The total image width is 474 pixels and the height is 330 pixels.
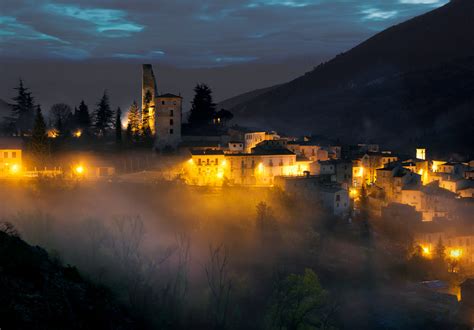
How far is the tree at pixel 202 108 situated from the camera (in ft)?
181

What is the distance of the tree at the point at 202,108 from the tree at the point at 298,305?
2705cm

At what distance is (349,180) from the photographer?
45781 mm

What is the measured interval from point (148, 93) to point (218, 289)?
25.4 metres

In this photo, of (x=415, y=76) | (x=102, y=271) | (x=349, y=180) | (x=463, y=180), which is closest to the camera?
(x=102, y=271)

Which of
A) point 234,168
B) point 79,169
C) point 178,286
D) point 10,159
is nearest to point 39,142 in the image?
point 10,159

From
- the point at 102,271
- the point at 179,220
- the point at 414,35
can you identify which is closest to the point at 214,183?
the point at 179,220

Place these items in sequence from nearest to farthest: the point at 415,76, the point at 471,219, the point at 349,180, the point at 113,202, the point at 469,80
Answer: the point at 113,202 → the point at 471,219 → the point at 349,180 → the point at 469,80 → the point at 415,76

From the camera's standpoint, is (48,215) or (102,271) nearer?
(102,271)

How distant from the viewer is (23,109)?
5088 centimetres

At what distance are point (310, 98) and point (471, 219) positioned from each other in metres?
99.7

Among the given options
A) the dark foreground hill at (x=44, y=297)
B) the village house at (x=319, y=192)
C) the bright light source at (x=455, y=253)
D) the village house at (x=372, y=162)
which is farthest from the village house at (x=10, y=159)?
the bright light source at (x=455, y=253)

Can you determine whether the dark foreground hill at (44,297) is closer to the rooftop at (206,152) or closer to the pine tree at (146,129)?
the rooftop at (206,152)

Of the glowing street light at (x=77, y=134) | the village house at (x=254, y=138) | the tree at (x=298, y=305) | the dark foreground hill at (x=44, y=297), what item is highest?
the glowing street light at (x=77, y=134)

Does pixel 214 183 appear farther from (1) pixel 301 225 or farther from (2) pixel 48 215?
(2) pixel 48 215
